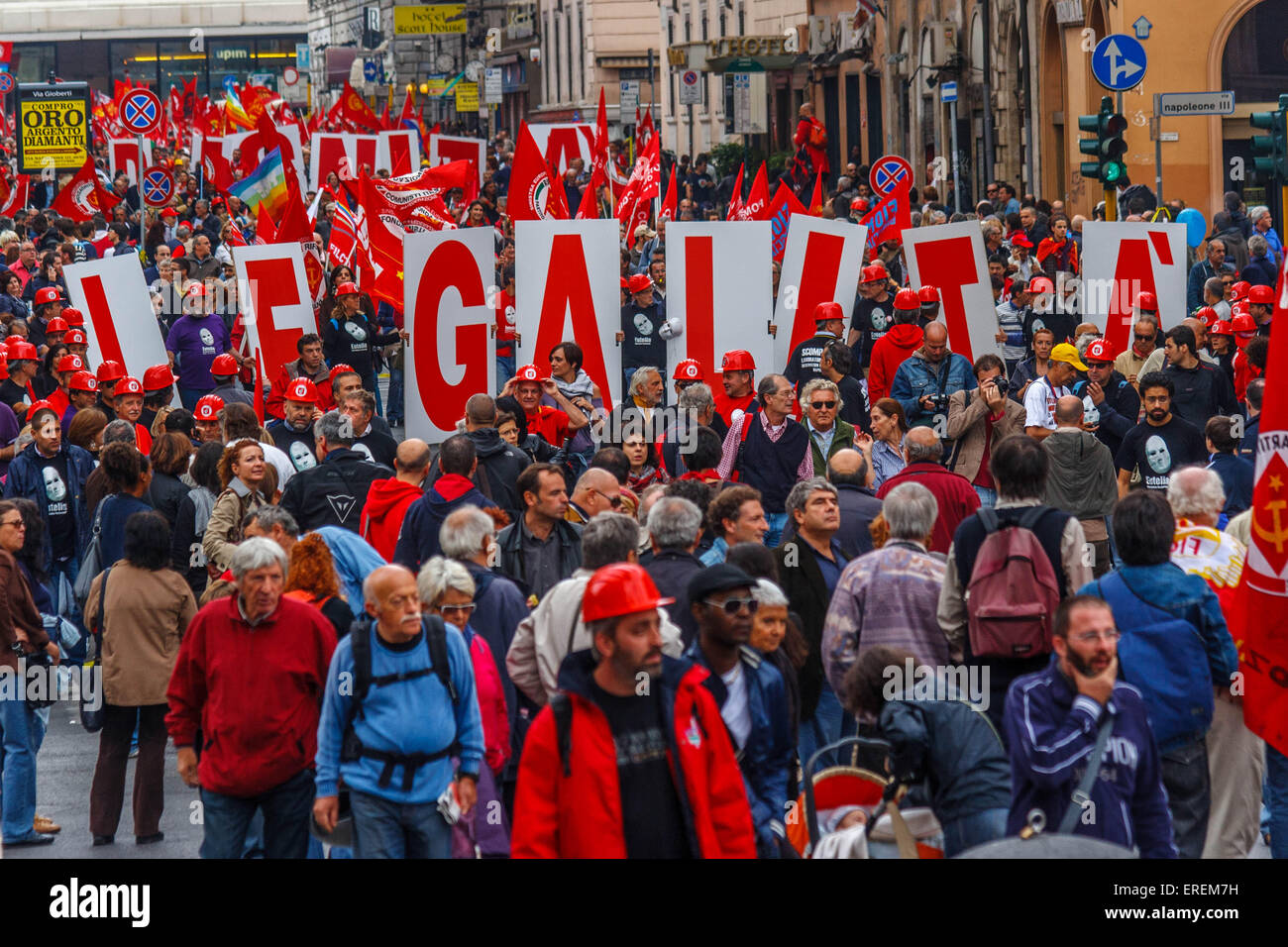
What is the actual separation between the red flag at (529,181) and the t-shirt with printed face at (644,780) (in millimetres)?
14315

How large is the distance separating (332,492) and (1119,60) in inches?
463

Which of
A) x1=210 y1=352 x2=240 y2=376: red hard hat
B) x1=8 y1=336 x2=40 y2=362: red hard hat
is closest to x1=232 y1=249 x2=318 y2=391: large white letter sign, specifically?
x1=210 y1=352 x2=240 y2=376: red hard hat

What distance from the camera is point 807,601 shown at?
7734mm

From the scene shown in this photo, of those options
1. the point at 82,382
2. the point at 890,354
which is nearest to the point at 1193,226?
the point at 890,354

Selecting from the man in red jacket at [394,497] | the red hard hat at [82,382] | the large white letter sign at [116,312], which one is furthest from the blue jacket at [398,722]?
the large white letter sign at [116,312]

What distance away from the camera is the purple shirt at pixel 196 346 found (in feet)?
49.8

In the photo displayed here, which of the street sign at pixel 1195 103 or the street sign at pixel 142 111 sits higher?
the street sign at pixel 142 111

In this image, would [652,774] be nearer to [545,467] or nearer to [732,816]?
[732,816]

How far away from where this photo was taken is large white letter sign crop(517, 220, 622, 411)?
43.6ft

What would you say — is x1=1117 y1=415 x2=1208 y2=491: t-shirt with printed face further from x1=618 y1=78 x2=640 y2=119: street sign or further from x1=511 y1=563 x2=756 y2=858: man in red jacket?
x1=618 y1=78 x2=640 y2=119: street sign

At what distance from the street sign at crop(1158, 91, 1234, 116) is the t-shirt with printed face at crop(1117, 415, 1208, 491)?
29.9 ft

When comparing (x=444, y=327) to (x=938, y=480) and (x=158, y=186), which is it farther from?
(x=158, y=186)

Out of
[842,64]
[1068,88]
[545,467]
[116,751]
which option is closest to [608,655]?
[545,467]

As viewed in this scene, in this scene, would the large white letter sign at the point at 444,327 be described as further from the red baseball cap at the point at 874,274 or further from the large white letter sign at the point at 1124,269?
the large white letter sign at the point at 1124,269
